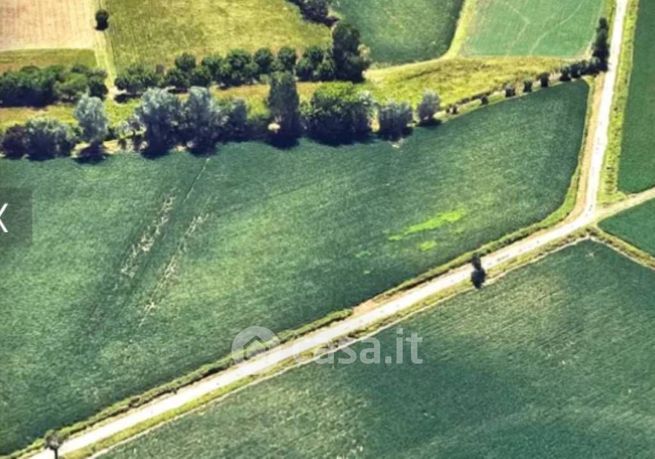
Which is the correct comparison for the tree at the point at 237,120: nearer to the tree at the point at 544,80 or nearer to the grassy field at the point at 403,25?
the grassy field at the point at 403,25

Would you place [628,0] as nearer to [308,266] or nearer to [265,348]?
[308,266]

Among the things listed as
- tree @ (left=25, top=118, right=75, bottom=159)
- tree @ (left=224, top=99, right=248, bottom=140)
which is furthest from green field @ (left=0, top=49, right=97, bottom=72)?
tree @ (left=224, top=99, right=248, bottom=140)

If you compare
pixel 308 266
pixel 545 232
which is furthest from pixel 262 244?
pixel 545 232

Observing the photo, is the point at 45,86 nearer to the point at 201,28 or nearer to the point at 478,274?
the point at 201,28

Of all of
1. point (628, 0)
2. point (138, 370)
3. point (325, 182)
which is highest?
point (628, 0)

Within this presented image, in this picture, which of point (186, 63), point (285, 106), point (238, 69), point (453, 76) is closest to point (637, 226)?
point (453, 76)

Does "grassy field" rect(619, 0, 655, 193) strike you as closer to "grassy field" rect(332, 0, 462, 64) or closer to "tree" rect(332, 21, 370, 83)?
"grassy field" rect(332, 0, 462, 64)
